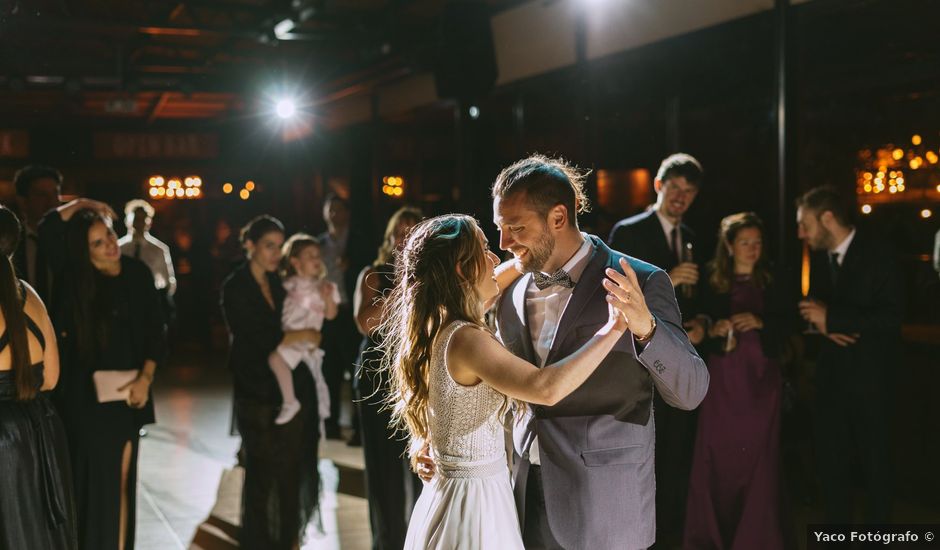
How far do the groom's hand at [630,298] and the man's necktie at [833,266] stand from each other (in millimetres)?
2714

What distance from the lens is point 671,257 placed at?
495cm

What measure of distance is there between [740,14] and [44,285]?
4.02 metres

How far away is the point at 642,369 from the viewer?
2752mm

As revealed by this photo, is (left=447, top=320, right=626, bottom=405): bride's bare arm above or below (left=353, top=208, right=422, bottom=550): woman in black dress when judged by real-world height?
above

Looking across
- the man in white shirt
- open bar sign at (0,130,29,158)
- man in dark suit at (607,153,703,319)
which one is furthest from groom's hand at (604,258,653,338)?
open bar sign at (0,130,29,158)

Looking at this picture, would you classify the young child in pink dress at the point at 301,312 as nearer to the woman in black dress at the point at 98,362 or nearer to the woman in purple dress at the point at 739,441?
the woman in black dress at the point at 98,362

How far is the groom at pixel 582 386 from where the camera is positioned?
2.65 metres

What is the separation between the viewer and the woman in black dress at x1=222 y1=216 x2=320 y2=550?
4.55 meters

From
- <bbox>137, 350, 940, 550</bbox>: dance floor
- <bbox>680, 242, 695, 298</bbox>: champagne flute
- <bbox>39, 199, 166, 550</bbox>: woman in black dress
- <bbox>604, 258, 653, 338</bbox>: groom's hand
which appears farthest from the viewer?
<bbox>137, 350, 940, 550</bbox>: dance floor

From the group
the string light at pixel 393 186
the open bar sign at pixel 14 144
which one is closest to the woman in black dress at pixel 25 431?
the string light at pixel 393 186

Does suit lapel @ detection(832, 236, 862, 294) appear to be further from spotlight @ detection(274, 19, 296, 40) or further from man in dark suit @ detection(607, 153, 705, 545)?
spotlight @ detection(274, 19, 296, 40)

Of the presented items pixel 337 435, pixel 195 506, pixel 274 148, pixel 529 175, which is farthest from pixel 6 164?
pixel 529 175

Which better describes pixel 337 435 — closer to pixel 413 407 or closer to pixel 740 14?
pixel 740 14

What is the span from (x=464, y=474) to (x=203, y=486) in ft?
13.7
